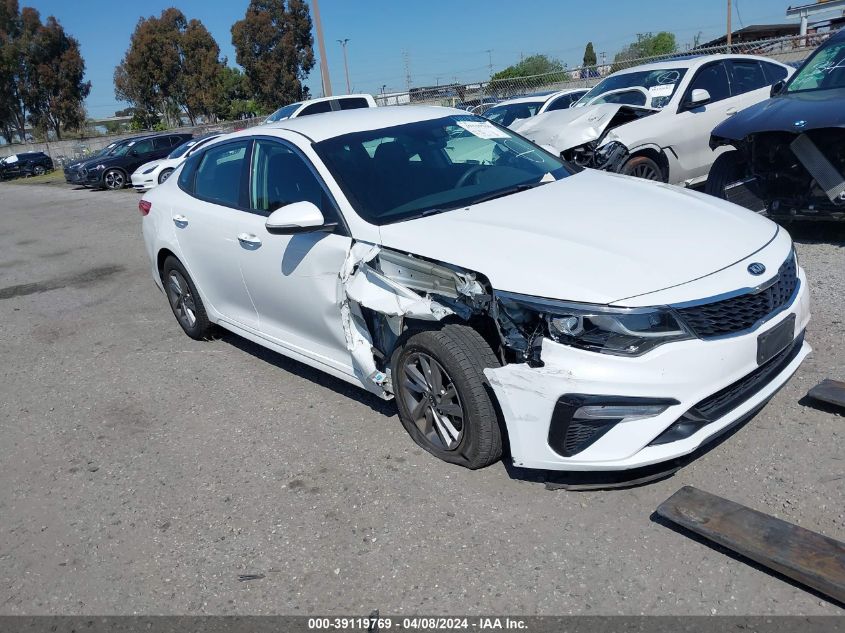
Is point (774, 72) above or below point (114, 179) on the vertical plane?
above

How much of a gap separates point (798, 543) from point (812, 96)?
5332mm

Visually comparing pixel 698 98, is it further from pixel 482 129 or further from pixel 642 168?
pixel 482 129

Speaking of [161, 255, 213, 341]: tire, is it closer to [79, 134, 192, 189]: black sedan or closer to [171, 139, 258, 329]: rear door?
[171, 139, 258, 329]: rear door

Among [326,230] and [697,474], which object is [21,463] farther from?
[697,474]

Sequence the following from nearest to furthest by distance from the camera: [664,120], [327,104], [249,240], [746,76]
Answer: [249,240] < [664,120] < [746,76] < [327,104]

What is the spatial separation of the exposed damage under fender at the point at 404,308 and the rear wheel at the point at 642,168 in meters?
4.88

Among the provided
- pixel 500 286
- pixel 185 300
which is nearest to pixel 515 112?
pixel 185 300

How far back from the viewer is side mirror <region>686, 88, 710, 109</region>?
8.38 meters

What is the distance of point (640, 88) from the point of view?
9000 mm

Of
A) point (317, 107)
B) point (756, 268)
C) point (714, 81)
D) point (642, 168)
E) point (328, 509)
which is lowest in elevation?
point (328, 509)

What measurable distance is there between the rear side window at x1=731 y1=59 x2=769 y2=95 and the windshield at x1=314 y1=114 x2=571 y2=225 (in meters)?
5.41

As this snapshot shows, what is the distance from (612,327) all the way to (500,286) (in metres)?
0.51

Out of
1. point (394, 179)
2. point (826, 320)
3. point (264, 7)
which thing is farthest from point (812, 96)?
point (264, 7)

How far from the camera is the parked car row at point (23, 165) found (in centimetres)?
3981
